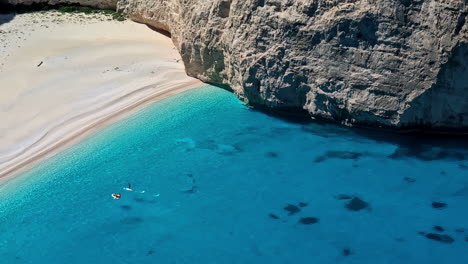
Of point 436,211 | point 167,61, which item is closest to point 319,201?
Answer: point 436,211

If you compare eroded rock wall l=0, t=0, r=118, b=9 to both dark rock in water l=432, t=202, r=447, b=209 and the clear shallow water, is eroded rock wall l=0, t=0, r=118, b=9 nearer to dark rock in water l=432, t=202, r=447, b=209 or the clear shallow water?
the clear shallow water

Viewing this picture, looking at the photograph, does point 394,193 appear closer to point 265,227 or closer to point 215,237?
point 265,227

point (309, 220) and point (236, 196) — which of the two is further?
point (236, 196)

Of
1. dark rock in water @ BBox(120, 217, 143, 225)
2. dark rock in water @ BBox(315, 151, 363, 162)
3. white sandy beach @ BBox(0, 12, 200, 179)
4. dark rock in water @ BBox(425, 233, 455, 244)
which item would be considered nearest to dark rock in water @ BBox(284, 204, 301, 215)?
dark rock in water @ BBox(315, 151, 363, 162)

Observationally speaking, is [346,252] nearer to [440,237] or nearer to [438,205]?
[440,237]

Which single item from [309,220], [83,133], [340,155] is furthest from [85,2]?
[309,220]

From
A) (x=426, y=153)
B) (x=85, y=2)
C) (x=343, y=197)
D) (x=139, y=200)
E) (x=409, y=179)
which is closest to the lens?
(x=343, y=197)
